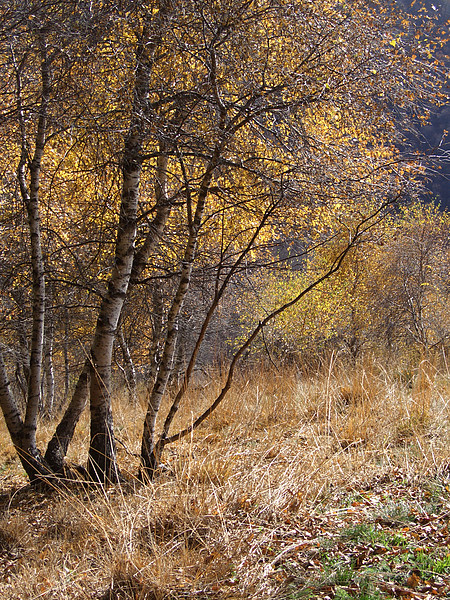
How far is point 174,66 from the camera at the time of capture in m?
3.97

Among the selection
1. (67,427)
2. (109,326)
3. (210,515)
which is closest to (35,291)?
(109,326)

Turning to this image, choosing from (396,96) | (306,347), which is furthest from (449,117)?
(396,96)

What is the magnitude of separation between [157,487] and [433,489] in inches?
71.7

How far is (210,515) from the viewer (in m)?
2.78

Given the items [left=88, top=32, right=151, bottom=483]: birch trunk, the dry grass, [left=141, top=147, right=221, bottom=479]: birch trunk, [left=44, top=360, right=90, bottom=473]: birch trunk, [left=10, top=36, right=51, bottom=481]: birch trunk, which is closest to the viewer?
the dry grass

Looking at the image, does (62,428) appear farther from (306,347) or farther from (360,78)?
(306,347)

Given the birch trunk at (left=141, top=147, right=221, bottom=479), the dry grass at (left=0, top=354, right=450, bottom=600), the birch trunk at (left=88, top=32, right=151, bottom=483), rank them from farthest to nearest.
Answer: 1. the birch trunk at (left=88, top=32, right=151, bottom=483)
2. the birch trunk at (left=141, top=147, right=221, bottom=479)
3. the dry grass at (left=0, top=354, right=450, bottom=600)

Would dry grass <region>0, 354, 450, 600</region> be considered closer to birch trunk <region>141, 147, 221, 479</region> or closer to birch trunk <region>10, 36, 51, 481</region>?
birch trunk <region>141, 147, 221, 479</region>

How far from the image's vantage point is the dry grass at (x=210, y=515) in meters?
2.35

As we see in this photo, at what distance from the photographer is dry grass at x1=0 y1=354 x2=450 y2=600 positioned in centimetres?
235

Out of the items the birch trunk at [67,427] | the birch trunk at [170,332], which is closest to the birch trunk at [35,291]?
the birch trunk at [67,427]

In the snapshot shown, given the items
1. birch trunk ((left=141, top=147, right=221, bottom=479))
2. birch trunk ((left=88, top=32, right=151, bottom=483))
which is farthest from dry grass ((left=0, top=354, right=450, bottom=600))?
birch trunk ((left=88, top=32, right=151, bottom=483))

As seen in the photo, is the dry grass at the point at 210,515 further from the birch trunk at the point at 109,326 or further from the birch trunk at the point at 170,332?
the birch trunk at the point at 109,326

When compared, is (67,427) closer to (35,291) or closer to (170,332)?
(35,291)
